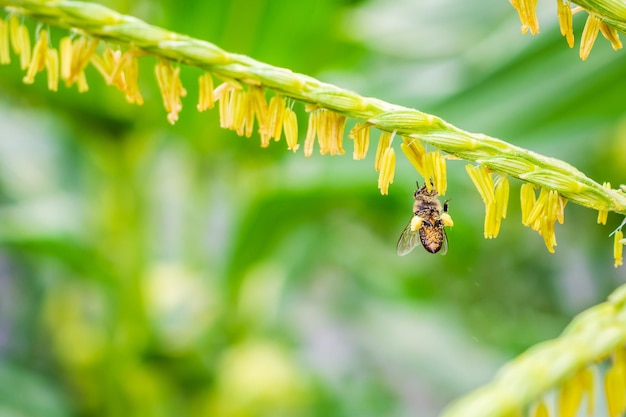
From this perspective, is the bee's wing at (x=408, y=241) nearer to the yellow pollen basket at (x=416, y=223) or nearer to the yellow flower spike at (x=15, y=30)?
the yellow pollen basket at (x=416, y=223)

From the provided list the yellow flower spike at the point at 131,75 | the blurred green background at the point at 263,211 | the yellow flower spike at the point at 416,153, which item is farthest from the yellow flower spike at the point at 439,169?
the blurred green background at the point at 263,211

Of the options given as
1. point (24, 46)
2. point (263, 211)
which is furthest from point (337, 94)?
point (263, 211)

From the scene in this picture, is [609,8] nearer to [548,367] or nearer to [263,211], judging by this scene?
[548,367]

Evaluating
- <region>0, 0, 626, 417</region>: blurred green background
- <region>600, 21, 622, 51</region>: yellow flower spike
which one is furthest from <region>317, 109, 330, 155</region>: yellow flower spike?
<region>0, 0, 626, 417</region>: blurred green background

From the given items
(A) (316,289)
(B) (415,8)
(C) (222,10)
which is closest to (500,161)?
(C) (222,10)

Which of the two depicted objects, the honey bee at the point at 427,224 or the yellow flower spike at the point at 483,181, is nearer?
the yellow flower spike at the point at 483,181
